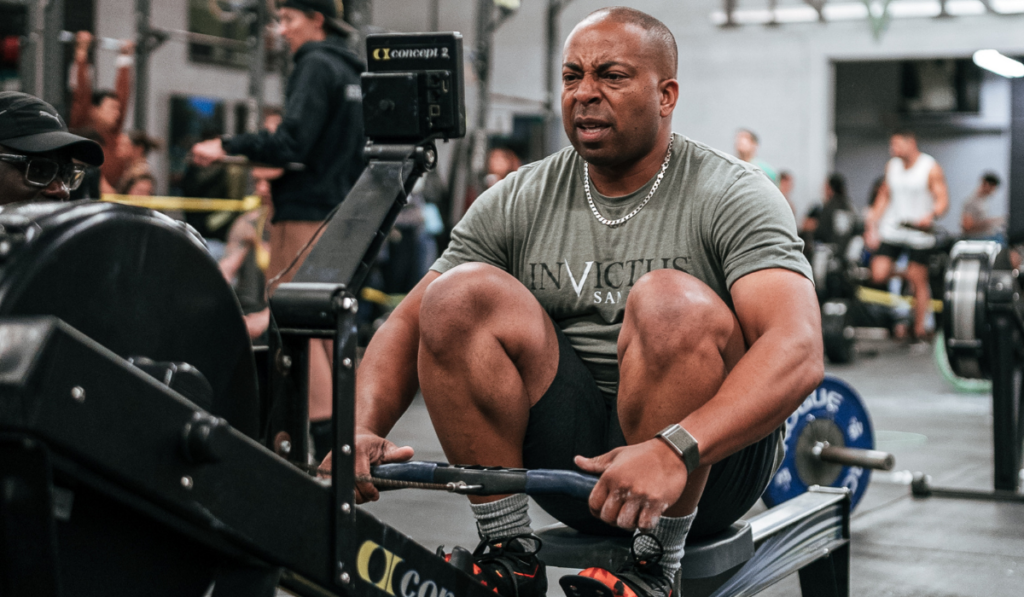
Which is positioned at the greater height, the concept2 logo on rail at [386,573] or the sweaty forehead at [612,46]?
the sweaty forehead at [612,46]

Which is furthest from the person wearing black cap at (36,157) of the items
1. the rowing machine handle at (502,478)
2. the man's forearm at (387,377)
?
the rowing machine handle at (502,478)

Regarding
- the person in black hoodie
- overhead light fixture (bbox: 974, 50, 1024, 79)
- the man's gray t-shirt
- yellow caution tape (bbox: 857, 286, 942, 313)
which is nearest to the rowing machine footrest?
the man's gray t-shirt

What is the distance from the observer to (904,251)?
890 centimetres

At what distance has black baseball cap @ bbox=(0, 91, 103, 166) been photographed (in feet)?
5.27

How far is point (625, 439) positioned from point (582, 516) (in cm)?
18

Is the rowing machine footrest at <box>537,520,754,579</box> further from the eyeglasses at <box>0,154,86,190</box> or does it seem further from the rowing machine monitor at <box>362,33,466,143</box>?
the eyeglasses at <box>0,154,86,190</box>

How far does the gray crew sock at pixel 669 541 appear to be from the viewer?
1.48 meters

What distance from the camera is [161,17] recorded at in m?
8.43

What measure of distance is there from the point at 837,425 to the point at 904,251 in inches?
257

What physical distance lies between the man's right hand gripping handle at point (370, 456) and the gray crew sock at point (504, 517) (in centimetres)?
25

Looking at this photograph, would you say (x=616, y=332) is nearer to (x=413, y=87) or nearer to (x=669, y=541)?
(x=669, y=541)

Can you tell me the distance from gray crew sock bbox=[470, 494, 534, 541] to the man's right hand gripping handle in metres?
0.25

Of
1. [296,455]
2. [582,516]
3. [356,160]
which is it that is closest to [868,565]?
[582,516]

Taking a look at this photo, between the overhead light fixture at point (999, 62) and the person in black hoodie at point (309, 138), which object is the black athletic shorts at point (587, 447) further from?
the overhead light fixture at point (999, 62)
